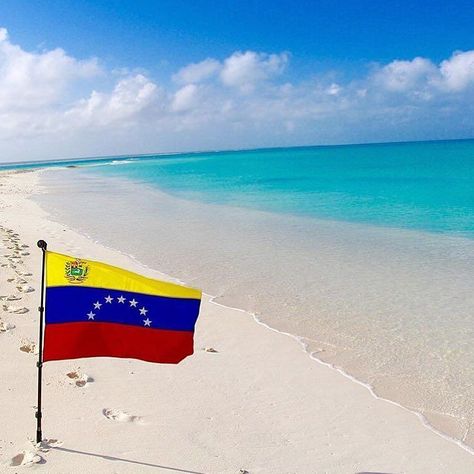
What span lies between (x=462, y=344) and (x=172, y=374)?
5267 millimetres

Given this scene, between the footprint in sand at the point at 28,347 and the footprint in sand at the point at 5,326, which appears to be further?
the footprint in sand at the point at 5,326

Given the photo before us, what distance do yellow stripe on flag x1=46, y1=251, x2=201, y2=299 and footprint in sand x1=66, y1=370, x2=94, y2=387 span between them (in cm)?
240

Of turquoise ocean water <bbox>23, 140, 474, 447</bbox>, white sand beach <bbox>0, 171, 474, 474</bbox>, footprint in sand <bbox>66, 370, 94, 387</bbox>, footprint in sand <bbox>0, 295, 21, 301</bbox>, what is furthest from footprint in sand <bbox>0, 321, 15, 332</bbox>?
turquoise ocean water <bbox>23, 140, 474, 447</bbox>

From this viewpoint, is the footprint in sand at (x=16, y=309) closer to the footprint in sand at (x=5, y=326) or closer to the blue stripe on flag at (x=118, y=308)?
the footprint in sand at (x=5, y=326)

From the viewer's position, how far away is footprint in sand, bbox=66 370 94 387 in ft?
24.5

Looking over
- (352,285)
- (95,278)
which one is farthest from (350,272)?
(95,278)

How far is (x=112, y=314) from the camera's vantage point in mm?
5750

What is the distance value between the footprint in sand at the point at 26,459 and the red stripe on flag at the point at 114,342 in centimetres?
99

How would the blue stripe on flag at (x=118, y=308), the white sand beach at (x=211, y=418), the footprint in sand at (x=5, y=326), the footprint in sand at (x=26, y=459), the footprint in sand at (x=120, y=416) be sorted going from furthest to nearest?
the footprint in sand at (x=5, y=326), the footprint in sand at (x=120, y=416), the white sand beach at (x=211, y=418), the blue stripe on flag at (x=118, y=308), the footprint in sand at (x=26, y=459)

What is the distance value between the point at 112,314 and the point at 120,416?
1.66 meters

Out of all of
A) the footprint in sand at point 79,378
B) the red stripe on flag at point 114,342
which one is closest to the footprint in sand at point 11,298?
the footprint in sand at point 79,378

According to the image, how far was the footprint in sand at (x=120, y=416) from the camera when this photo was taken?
654cm

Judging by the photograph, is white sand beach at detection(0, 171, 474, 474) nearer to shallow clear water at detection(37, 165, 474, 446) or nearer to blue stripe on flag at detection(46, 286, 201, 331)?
shallow clear water at detection(37, 165, 474, 446)

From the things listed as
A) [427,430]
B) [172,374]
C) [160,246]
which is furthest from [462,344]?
[160,246]
